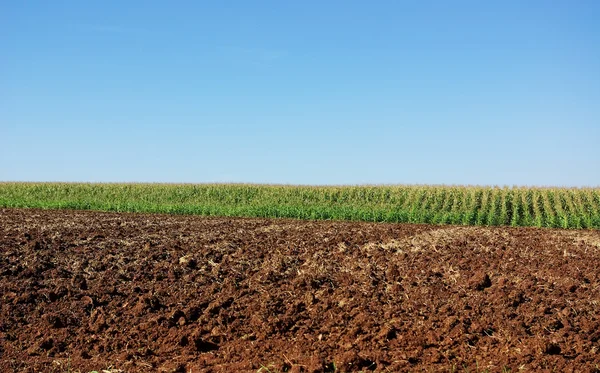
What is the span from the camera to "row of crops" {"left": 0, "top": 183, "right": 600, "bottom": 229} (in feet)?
97.1

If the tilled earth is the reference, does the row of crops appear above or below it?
above

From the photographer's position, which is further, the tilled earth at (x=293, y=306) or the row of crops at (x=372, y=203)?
the row of crops at (x=372, y=203)

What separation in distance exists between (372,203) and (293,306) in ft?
81.5

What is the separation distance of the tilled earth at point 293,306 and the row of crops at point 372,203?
49.1ft

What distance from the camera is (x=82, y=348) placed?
28.3 ft

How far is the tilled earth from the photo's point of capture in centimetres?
779

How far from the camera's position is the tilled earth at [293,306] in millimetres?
7789

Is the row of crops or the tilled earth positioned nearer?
the tilled earth

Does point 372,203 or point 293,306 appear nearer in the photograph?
point 293,306

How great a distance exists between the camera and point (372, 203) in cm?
3422

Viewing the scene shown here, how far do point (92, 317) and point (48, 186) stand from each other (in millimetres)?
39355

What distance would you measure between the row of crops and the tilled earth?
15.0 m

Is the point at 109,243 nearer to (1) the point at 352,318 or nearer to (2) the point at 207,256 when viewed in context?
(2) the point at 207,256

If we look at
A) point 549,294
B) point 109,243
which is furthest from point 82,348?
point 549,294
